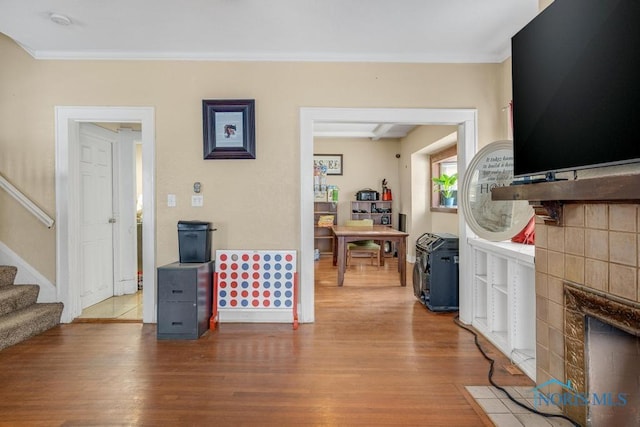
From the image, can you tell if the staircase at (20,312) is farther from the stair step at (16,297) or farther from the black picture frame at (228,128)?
the black picture frame at (228,128)

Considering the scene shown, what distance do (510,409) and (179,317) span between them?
2.41 m

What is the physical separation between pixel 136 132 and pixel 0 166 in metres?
1.40

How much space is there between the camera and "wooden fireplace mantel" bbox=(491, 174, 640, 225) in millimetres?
1171

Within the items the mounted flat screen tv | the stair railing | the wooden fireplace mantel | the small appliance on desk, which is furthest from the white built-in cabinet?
the small appliance on desk

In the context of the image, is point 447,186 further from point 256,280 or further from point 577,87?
point 577,87

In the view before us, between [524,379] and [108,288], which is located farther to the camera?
[108,288]

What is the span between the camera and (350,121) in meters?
3.37

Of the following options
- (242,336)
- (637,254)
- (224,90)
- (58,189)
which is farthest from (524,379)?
(58,189)

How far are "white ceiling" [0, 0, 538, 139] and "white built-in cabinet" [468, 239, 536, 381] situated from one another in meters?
1.75

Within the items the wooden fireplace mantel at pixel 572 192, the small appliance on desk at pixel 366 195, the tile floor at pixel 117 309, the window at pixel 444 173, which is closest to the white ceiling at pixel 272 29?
the wooden fireplace mantel at pixel 572 192

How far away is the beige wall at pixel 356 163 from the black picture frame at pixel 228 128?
451cm

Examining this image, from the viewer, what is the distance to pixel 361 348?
2715 millimetres

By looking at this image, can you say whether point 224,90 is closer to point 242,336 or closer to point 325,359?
point 242,336

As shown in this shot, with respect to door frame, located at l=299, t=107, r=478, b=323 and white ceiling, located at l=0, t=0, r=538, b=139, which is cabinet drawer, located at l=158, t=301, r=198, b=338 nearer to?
door frame, located at l=299, t=107, r=478, b=323
